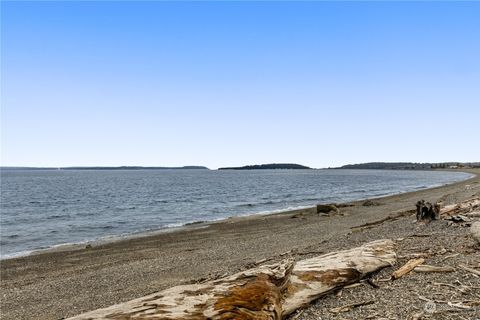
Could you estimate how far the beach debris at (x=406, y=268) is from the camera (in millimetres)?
7750

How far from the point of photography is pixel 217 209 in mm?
42375

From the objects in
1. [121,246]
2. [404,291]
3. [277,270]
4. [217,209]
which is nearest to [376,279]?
[404,291]

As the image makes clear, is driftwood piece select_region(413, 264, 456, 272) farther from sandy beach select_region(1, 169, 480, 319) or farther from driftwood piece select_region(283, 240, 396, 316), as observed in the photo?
sandy beach select_region(1, 169, 480, 319)

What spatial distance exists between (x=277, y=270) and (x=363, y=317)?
157 centimetres

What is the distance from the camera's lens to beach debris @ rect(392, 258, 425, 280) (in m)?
7.75

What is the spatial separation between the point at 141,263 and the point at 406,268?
10968 millimetres

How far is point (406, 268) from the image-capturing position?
26.3 feet

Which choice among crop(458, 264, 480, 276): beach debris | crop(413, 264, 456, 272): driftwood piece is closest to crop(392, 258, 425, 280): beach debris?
crop(413, 264, 456, 272): driftwood piece

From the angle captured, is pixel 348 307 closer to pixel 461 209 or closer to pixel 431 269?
pixel 431 269

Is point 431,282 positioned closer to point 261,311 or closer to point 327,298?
point 327,298

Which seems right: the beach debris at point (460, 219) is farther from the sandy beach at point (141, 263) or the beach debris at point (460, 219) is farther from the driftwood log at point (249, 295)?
the driftwood log at point (249, 295)

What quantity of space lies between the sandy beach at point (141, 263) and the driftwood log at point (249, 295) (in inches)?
24.7

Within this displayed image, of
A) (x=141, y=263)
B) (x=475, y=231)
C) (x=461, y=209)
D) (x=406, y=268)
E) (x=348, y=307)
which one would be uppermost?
(x=461, y=209)

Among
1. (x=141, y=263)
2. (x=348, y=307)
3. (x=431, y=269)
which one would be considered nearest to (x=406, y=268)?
(x=431, y=269)
